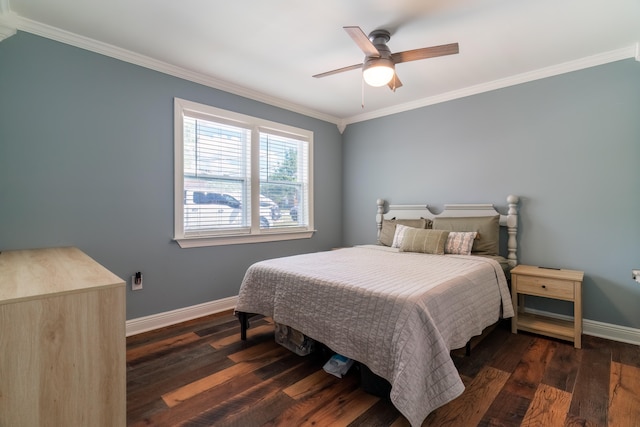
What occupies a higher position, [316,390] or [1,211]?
[1,211]

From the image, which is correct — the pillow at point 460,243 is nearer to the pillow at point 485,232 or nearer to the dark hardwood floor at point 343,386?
the pillow at point 485,232

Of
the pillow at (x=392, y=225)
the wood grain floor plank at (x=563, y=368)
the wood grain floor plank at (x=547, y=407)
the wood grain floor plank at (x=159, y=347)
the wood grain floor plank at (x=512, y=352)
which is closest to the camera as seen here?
the wood grain floor plank at (x=547, y=407)

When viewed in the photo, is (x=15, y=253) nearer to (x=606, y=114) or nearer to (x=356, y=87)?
(x=356, y=87)

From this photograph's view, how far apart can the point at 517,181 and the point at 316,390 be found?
→ 282 cm

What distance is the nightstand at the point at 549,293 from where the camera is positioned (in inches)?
93.7

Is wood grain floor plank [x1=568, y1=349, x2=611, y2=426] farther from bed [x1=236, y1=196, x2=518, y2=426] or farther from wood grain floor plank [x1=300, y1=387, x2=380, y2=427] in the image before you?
wood grain floor plank [x1=300, y1=387, x2=380, y2=427]

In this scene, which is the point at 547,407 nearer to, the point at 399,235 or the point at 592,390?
the point at 592,390

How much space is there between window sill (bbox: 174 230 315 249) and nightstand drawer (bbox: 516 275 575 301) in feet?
8.35

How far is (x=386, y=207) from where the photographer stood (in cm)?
413

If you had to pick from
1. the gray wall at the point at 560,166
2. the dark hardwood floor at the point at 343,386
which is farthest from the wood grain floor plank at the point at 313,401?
the gray wall at the point at 560,166

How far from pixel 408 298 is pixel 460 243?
1.70 meters

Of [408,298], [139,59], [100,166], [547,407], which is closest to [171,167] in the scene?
[100,166]

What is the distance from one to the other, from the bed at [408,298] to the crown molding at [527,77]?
1242 millimetres

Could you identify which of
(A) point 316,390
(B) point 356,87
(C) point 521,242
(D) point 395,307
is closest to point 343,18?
(B) point 356,87
